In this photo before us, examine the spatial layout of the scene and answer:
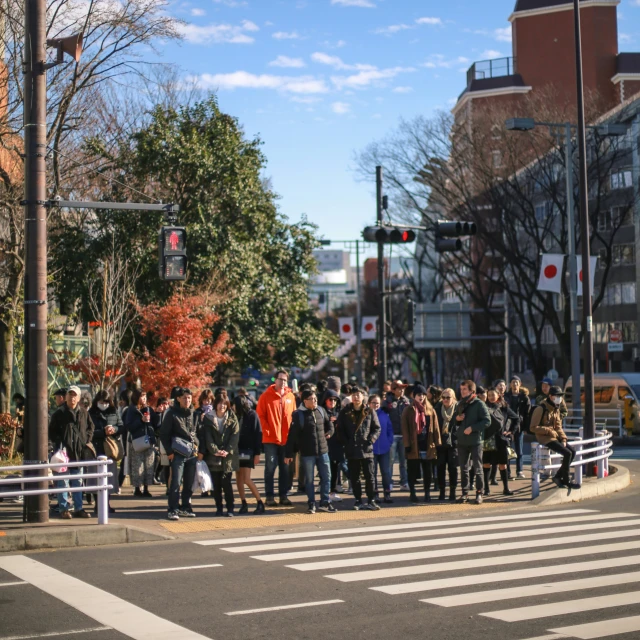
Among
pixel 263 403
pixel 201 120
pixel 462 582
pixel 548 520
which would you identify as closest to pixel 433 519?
pixel 548 520

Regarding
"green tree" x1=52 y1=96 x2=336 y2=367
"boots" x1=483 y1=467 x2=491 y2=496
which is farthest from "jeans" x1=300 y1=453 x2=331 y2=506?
"green tree" x1=52 y1=96 x2=336 y2=367

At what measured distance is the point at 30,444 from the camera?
1307 cm

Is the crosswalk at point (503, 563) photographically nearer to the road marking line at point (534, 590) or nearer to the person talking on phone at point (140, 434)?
the road marking line at point (534, 590)

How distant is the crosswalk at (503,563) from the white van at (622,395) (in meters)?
21.2

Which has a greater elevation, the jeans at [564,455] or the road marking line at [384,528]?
the jeans at [564,455]

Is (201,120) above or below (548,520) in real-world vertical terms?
above

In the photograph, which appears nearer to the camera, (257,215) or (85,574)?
(85,574)

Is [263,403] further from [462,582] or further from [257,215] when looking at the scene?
[257,215]

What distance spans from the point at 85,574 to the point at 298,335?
91.8ft

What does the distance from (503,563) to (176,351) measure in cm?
1920

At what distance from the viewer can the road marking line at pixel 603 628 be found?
721cm

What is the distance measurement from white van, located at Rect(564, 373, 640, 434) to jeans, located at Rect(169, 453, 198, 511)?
22659 millimetres

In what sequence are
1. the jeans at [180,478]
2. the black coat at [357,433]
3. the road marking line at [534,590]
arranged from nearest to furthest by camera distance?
the road marking line at [534,590]
the jeans at [180,478]
the black coat at [357,433]

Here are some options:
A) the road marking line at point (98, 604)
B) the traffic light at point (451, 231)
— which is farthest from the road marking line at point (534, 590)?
the traffic light at point (451, 231)
